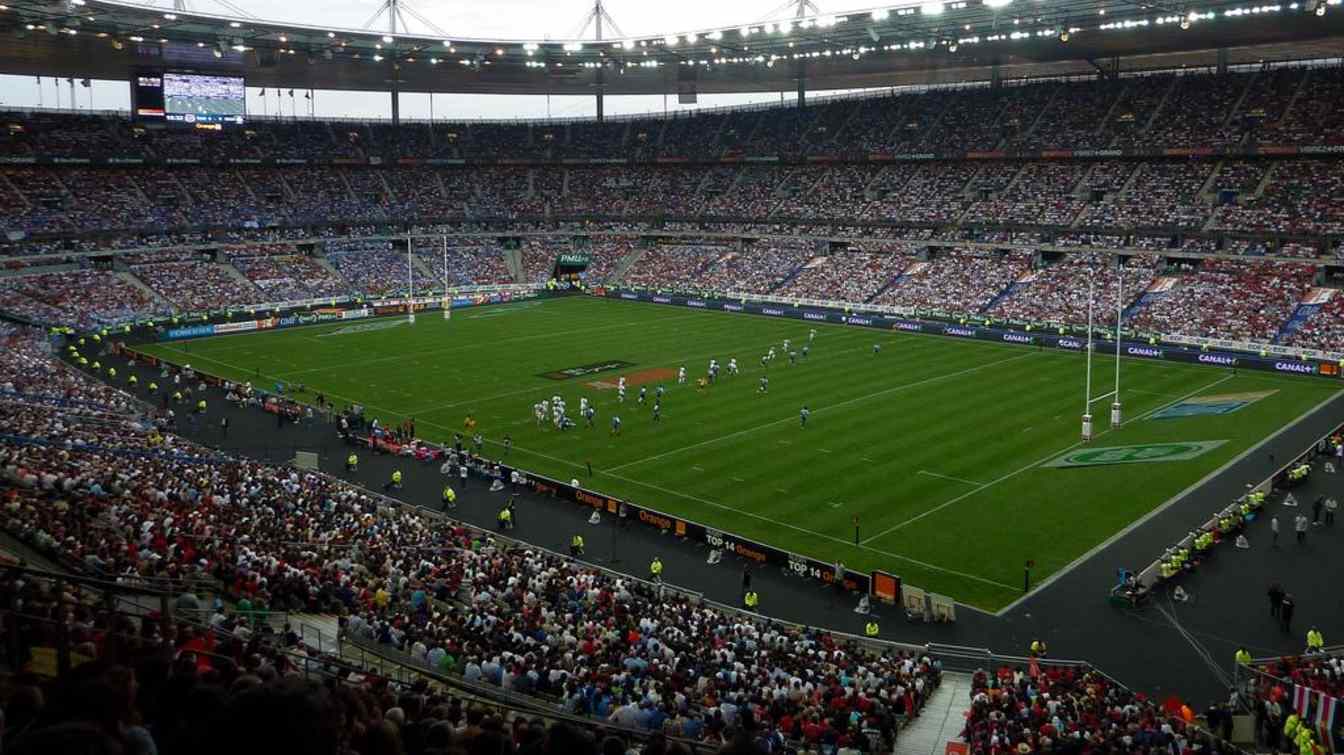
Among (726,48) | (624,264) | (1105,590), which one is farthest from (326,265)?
(1105,590)

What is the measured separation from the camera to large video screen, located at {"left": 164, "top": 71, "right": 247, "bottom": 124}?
7662 centimetres

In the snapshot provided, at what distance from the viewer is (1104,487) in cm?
3547

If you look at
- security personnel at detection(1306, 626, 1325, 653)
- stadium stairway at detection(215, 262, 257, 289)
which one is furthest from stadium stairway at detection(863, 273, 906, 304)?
security personnel at detection(1306, 626, 1325, 653)

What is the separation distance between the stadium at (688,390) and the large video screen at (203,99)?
0.27 metres

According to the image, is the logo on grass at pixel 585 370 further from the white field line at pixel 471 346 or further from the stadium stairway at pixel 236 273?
the stadium stairway at pixel 236 273

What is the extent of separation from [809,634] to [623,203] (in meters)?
86.3

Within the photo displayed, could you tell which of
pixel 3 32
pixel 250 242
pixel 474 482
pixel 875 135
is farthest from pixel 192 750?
pixel 875 135

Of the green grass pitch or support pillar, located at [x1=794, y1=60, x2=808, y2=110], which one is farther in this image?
support pillar, located at [x1=794, y1=60, x2=808, y2=110]

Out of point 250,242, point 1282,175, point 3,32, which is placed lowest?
point 250,242

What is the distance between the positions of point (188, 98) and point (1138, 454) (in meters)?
69.9

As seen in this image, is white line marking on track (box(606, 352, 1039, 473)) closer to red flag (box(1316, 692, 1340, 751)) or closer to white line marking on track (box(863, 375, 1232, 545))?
white line marking on track (box(863, 375, 1232, 545))

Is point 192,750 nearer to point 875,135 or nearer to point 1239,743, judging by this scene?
point 1239,743

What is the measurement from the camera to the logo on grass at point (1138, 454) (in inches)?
1515

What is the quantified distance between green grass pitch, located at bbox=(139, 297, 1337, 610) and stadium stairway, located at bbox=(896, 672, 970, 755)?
20.5 feet
